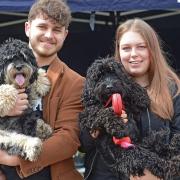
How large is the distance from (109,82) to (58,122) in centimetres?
51

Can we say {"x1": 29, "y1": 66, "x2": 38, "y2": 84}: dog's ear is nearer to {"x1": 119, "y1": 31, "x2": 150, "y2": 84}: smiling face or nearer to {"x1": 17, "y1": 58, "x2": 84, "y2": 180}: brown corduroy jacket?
{"x1": 17, "y1": 58, "x2": 84, "y2": 180}: brown corduroy jacket

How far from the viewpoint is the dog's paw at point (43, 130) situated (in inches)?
135

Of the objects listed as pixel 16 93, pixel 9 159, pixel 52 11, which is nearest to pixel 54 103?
pixel 16 93

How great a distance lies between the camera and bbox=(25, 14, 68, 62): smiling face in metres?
3.57

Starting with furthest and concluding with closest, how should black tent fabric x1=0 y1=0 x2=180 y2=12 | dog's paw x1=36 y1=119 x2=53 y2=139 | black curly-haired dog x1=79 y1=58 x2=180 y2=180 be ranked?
black tent fabric x1=0 y1=0 x2=180 y2=12 → dog's paw x1=36 y1=119 x2=53 y2=139 → black curly-haired dog x1=79 y1=58 x2=180 y2=180

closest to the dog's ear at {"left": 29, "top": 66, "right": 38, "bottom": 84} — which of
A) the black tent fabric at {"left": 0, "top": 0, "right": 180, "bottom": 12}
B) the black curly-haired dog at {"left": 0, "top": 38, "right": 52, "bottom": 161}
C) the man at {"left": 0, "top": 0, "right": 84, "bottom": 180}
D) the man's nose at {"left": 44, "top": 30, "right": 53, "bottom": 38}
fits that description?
the black curly-haired dog at {"left": 0, "top": 38, "right": 52, "bottom": 161}

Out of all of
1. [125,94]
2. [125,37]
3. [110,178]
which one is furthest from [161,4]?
[110,178]

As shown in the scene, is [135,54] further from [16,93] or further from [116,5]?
[116,5]

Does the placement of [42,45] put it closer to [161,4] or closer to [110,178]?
[110,178]

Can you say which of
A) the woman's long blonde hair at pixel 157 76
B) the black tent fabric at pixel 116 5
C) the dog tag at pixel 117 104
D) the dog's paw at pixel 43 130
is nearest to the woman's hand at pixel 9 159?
the dog's paw at pixel 43 130

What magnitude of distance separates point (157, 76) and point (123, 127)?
540mm

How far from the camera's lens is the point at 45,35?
3.57 meters

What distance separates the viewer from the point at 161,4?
5062mm

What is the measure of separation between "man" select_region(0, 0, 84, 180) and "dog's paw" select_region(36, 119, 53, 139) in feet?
0.16
